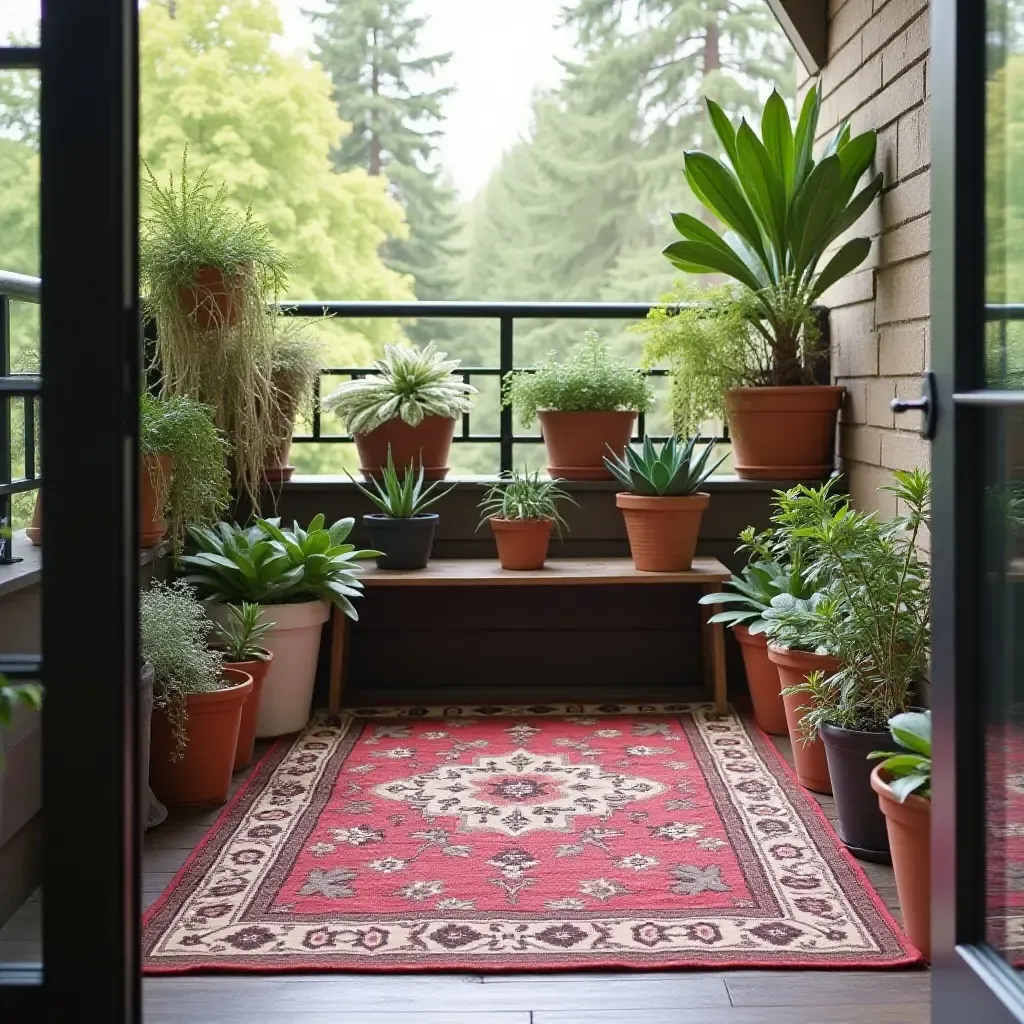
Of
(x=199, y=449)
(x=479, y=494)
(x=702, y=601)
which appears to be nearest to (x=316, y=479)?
(x=479, y=494)

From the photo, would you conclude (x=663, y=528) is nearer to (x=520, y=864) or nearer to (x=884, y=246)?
(x=884, y=246)

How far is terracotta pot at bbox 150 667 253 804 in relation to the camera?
9.76 ft

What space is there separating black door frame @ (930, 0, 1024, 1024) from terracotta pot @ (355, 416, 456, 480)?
248 cm

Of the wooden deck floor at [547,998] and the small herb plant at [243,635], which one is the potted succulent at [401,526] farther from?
the wooden deck floor at [547,998]

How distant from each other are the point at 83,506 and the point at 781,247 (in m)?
2.90

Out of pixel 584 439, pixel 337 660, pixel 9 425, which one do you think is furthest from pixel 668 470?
pixel 9 425

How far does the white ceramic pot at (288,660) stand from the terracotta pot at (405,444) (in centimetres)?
66

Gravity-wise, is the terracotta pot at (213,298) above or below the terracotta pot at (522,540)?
above

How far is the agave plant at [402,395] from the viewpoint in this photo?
13.4 feet

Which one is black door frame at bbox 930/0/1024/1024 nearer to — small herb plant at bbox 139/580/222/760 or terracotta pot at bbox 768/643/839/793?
terracotta pot at bbox 768/643/839/793

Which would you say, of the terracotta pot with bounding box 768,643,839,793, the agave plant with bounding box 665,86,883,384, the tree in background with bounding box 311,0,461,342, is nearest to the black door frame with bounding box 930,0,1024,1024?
the terracotta pot with bounding box 768,643,839,793

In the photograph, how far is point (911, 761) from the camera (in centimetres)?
217

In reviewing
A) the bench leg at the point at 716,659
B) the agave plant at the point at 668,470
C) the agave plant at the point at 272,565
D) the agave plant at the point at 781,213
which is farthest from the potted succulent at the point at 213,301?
the bench leg at the point at 716,659

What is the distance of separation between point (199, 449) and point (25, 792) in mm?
1201
